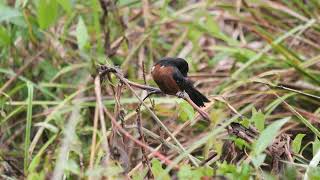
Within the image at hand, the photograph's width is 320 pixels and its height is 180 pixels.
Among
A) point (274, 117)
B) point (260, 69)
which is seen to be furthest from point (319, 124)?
point (260, 69)

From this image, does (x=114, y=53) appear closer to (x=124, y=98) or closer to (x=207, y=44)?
(x=124, y=98)

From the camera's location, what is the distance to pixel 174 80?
136 centimetres

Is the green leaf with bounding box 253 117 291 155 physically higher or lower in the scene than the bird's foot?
lower

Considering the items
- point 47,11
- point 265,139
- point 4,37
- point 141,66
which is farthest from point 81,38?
point 265,139

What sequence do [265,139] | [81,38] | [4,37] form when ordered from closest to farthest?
[265,139] → [81,38] → [4,37]

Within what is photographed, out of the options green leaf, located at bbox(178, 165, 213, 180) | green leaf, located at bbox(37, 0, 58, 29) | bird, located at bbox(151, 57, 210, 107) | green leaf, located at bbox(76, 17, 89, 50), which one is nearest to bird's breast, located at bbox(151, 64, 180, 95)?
bird, located at bbox(151, 57, 210, 107)

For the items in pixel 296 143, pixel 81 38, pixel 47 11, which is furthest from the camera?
pixel 47 11

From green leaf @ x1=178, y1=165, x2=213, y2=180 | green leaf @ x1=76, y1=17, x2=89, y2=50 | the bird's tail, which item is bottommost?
green leaf @ x1=178, y1=165, x2=213, y2=180

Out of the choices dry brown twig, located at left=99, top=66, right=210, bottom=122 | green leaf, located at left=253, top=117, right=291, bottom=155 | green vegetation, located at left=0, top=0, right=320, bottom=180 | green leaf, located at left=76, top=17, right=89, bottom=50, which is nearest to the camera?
green leaf, located at left=253, top=117, right=291, bottom=155

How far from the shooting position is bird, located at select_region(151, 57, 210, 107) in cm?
136

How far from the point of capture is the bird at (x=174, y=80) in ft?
4.47

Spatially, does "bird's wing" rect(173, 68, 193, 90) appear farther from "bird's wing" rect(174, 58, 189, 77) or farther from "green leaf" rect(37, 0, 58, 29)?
"green leaf" rect(37, 0, 58, 29)

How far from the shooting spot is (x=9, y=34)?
7.66 feet

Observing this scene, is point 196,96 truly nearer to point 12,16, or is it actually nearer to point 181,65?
point 181,65
